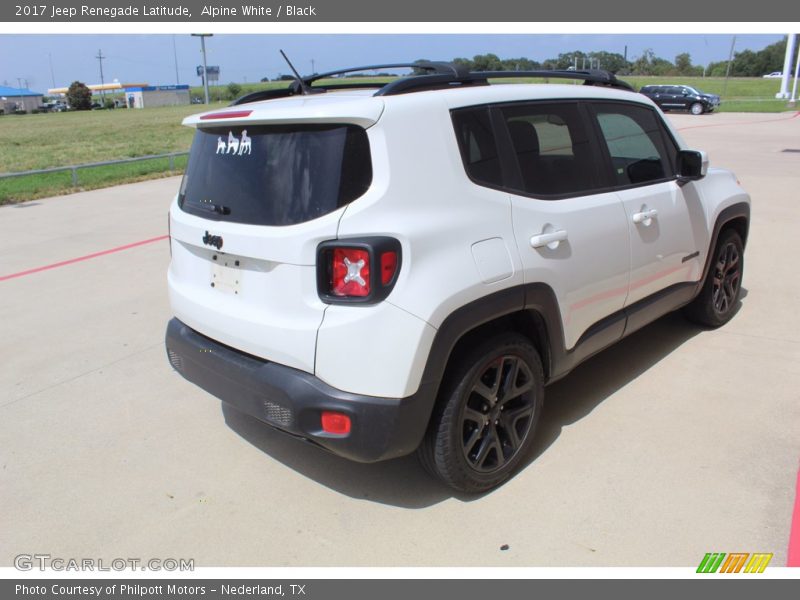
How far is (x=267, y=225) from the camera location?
9.23 feet

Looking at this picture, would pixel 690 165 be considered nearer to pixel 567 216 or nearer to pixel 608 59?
pixel 567 216

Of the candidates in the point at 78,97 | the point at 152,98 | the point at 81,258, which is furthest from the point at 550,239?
the point at 152,98

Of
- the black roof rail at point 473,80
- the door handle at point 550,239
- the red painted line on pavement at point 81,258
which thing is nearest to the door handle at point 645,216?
the door handle at point 550,239

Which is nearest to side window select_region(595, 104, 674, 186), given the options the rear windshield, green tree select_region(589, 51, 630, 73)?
the rear windshield

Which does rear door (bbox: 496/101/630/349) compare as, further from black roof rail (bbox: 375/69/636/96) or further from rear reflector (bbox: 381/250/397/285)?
rear reflector (bbox: 381/250/397/285)

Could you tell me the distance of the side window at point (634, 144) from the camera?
3.85 m

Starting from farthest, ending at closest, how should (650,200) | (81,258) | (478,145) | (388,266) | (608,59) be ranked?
(608,59)
(81,258)
(650,200)
(478,145)
(388,266)

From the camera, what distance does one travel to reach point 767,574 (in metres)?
2.64

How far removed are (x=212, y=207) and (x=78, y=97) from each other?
103 m

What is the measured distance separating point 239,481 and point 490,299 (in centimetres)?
151

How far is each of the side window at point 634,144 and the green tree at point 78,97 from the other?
10208cm

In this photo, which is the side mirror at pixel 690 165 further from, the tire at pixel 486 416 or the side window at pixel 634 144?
the tire at pixel 486 416

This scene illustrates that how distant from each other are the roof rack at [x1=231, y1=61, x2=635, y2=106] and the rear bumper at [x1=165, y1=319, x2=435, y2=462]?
4.08 feet

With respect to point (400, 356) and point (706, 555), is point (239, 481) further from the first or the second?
point (706, 555)
